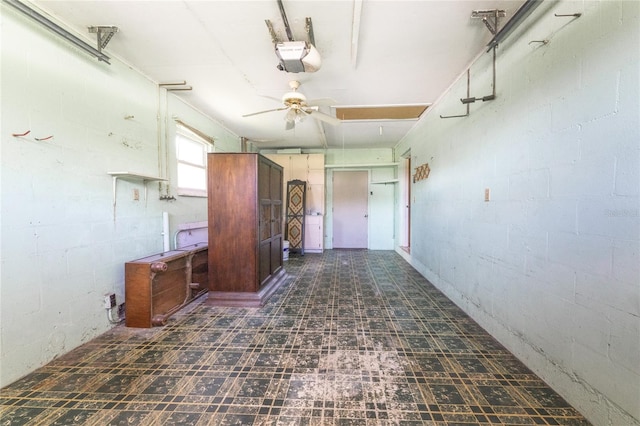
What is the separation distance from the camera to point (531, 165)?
187 centimetres

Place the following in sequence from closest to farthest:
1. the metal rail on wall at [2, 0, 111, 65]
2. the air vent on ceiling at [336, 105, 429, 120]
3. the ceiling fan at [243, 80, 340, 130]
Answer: the metal rail on wall at [2, 0, 111, 65]
the ceiling fan at [243, 80, 340, 130]
the air vent on ceiling at [336, 105, 429, 120]

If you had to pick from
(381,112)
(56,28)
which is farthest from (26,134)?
(381,112)

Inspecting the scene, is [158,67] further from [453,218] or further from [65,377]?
[453,218]

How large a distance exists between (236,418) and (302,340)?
0.91m

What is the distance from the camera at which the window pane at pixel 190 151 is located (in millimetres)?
3803

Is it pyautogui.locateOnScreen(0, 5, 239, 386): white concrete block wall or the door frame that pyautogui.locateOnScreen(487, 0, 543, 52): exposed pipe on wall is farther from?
the door frame

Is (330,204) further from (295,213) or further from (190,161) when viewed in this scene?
(190,161)

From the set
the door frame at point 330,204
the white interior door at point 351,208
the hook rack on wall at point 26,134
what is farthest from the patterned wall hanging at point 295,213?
the hook rack on wall at point 26,134

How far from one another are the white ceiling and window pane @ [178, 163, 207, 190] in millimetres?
1024

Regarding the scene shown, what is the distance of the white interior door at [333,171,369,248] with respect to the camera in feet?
23.6

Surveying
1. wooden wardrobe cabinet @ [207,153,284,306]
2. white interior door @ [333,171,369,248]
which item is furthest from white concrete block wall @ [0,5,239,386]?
white interior door @ [333,171,369,248]

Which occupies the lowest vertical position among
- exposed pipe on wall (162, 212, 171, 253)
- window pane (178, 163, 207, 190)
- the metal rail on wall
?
exposed pipe on wall (162, 212, 171, 253)

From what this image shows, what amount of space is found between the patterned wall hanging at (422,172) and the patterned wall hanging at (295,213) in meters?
2.99

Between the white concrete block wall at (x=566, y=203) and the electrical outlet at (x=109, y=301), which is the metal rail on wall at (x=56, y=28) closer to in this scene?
the electrical outlet at (x=109, y=301)
